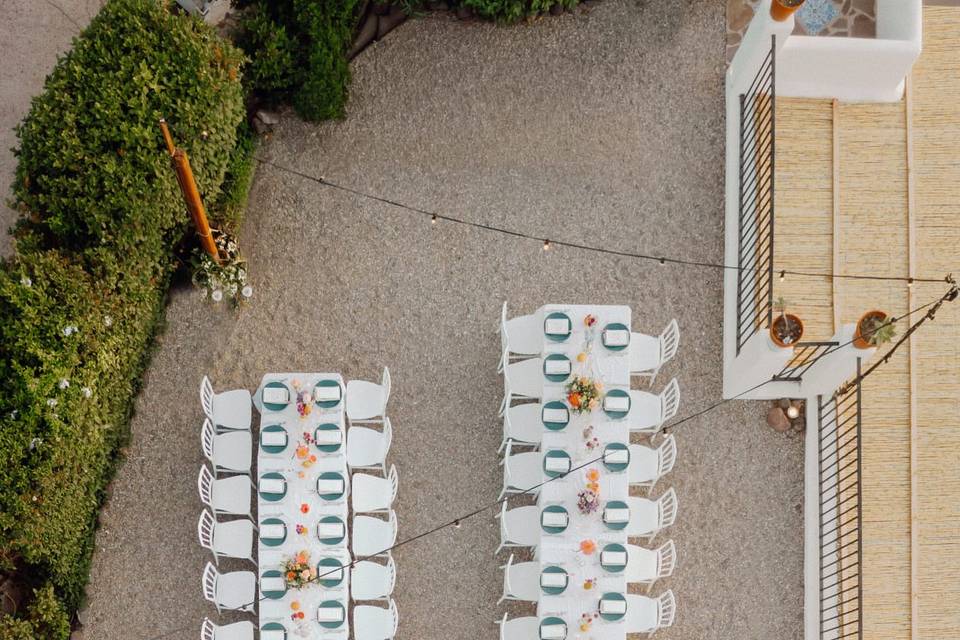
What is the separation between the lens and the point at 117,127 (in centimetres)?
778

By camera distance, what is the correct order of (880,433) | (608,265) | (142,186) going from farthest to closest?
(608,265), (880,433), (142,186)

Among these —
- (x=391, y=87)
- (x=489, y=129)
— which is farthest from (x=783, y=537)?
(x=391, y=87)

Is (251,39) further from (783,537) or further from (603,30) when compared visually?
(783,537)

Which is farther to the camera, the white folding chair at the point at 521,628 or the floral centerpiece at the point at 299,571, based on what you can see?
the white folding chair at the point at 521,628

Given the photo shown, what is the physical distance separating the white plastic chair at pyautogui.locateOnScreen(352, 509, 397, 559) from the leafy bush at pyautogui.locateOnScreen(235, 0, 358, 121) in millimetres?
4155

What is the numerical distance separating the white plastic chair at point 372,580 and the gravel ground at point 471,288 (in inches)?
12.5

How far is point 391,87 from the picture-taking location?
9.65 m

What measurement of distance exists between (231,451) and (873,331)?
6022mm

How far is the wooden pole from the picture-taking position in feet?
24.3

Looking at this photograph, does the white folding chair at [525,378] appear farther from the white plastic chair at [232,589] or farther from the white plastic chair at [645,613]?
the white plastic chair at [232,589]

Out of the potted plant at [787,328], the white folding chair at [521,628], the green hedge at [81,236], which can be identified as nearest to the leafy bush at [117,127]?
the green hedge at [81,236]

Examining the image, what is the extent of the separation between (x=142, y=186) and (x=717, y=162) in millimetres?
5714

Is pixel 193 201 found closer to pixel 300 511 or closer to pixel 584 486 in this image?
pixel 300 511

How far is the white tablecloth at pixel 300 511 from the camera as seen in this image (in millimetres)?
8406
